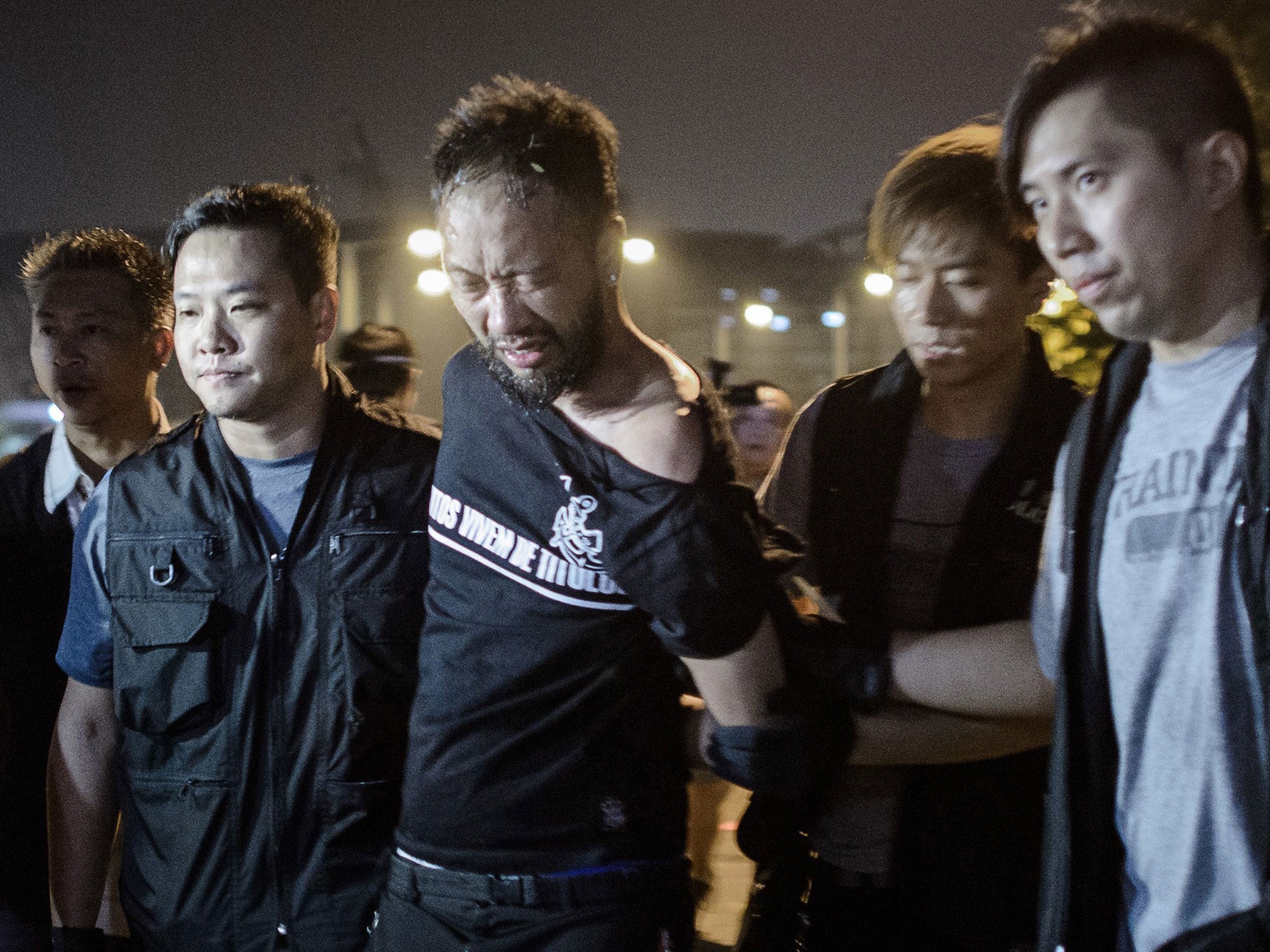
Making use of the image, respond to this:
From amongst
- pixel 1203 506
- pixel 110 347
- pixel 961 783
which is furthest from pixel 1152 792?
pixel 110 347

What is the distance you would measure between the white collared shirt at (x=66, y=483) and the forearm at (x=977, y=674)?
7.33 ft

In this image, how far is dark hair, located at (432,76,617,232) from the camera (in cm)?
186

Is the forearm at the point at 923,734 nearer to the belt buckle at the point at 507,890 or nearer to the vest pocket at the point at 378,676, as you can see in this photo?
the belt buckle at the point at 507,890

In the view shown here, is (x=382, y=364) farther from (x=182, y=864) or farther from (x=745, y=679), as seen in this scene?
(x=745, y=679)

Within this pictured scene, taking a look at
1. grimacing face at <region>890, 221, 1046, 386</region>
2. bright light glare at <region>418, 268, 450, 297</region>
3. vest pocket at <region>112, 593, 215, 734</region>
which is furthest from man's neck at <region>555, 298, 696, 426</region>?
bright light glare at <region>418, 268, 450, 297</region>

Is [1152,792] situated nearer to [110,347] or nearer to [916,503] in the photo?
[916,503]

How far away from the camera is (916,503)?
86.7 inches

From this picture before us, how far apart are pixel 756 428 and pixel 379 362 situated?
186cm

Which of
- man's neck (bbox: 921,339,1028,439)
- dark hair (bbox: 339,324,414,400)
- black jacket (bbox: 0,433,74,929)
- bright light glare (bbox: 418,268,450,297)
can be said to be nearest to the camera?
man's neck (bbox: 921,339,1028,439)

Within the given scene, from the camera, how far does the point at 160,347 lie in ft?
10.0

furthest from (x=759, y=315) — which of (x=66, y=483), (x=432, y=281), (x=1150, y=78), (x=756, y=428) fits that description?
(x=1150, y=78)

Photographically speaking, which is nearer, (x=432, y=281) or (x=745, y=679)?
(x=745, y=679)

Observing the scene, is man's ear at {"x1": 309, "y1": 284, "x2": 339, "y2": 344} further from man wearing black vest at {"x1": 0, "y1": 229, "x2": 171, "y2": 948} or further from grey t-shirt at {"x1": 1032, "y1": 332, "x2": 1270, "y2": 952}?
grey t-shirt at {"x1": 1032, "y1": 332, "x2": 1270, "y2": 952}

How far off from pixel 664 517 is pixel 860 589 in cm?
73
